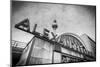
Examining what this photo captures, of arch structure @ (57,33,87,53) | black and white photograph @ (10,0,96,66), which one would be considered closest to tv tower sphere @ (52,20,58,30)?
black and white photograph @ (10,0,96,66)

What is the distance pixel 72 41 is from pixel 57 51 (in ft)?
0.98

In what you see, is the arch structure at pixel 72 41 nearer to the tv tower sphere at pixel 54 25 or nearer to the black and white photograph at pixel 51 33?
the black and white photograph at pixel 51 33

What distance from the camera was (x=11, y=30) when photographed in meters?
1.66

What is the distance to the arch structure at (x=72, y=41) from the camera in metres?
1.88

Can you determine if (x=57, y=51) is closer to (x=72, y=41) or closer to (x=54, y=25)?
(x=72, y=41)

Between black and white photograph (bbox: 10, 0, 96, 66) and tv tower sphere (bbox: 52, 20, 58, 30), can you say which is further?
tv tower sphere (bbox: 52, 20, 58, 30)

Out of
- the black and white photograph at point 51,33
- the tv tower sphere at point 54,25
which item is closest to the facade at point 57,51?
the black and white photograph at point 51,33

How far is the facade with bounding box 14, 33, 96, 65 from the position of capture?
1741mm

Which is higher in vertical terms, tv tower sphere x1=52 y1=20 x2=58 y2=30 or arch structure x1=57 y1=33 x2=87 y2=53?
tv tower sphere x1=52 y1=20 x2=58 y2=30

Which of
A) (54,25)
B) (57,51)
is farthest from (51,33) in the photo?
(57,51)

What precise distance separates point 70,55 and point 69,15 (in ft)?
2.10

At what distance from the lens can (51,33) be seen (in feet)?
6.04

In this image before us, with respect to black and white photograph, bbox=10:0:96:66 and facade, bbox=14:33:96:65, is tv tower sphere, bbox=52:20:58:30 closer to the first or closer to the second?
black and white photograph, bbox=10:0:96:66

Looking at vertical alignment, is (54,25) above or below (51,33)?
above
